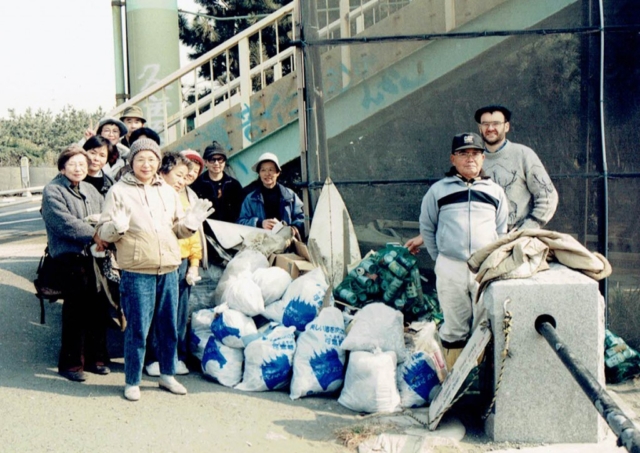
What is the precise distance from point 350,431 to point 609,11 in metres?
3.85

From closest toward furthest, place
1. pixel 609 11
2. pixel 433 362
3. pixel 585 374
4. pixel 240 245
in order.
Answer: pixel 585 374, pixel 433 362, pixel 609 11, pixel 240 245

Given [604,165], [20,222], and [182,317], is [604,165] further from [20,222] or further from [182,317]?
[20,222]

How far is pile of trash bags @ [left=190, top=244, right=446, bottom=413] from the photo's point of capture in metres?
4.19

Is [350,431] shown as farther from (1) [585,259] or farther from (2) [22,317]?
(2) [22,317]

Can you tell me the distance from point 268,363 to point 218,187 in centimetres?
200

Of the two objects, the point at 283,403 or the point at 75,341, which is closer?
the point at 283,403

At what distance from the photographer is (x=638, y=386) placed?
183 inches

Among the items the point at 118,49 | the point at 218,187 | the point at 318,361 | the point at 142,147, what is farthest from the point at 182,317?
the point at 118,49

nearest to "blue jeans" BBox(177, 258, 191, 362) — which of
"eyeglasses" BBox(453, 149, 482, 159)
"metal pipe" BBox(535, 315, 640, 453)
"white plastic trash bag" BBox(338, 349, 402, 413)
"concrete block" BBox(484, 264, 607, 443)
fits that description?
"white plastic trash bag" BBox(338, 349, 402, 413)

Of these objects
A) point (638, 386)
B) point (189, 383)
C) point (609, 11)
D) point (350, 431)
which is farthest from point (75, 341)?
point (609, 11)

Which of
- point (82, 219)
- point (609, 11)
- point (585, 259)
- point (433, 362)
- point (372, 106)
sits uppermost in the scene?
point (609, 11)

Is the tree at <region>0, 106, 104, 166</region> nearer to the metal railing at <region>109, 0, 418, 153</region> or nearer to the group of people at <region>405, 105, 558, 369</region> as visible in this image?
the metal railing at <region>109, 0, 418, 153</region>

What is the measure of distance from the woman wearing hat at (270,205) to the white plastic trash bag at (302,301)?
83cm

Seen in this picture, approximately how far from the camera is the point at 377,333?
438cm
